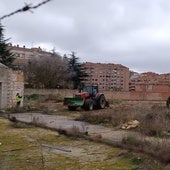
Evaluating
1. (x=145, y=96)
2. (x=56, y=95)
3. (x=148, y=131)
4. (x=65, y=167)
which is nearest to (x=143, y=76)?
(x=145, y=96)

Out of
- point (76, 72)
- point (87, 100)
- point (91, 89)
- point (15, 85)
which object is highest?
point (76, 72)

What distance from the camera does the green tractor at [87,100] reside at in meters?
34.4

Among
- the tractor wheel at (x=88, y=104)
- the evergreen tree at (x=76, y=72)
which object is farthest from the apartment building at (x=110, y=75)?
the tractor wheel at (x=88, y=104)

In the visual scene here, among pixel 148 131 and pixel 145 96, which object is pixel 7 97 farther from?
pixel 145 96

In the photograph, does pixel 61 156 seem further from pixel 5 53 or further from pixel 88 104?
pixel 5 53

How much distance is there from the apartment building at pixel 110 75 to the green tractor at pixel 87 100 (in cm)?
5263

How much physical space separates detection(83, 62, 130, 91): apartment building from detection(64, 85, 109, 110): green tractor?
5263 cm

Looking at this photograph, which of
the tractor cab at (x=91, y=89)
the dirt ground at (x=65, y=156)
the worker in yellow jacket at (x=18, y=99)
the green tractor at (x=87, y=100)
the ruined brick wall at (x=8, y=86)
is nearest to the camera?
the dirt ground at (x=65, y=156)

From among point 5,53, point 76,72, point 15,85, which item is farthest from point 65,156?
point 76,72

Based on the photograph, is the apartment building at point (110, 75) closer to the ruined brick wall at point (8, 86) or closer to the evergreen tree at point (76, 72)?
the evergreen tree at point (76, 72)

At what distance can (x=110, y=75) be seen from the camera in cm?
9850

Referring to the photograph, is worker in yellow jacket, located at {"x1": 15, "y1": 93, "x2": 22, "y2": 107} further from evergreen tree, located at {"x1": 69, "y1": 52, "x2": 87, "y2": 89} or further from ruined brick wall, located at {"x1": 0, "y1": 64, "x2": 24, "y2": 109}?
evergreen tree, located at {"x1": 69, "y1": 52, "x2": 87, "y2": 89}

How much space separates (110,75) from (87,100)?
211 ft

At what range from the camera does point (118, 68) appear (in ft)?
340
